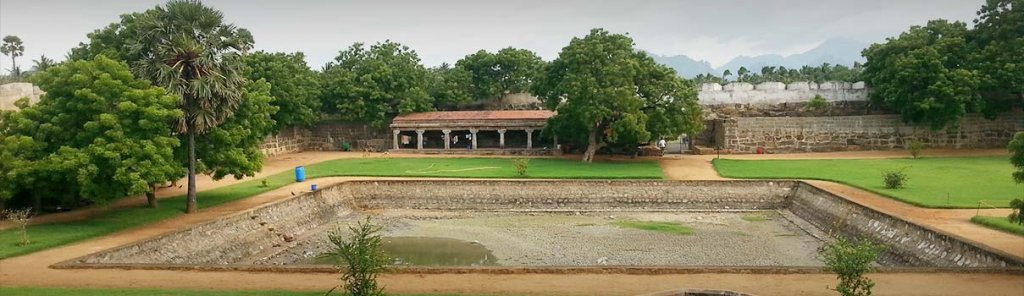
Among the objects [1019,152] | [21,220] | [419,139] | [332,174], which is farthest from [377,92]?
[1019,152]

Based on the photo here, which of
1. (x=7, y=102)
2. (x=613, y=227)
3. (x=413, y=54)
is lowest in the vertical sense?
(x=613, y=227)

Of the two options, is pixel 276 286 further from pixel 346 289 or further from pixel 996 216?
pixel 996 216

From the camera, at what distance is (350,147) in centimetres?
4778

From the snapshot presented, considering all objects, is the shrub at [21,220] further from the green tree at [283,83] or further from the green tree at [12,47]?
the green tree at [12,47]

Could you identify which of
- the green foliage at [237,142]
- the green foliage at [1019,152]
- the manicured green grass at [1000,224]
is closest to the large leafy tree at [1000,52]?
the manicured green grass at [1000,224]

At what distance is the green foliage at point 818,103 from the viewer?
1698 inches

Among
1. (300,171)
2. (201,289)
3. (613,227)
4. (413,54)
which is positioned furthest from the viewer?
(413,54)

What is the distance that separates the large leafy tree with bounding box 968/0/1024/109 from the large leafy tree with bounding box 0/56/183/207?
37897mm

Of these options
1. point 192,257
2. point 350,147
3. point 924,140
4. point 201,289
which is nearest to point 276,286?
point 201,289

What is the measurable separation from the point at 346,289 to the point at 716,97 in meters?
39.0

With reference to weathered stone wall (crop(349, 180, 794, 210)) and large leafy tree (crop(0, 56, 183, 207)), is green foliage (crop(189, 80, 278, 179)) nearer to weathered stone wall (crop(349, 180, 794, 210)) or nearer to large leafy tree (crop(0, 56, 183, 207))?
large leafy tree (crop(0, 56, 183, 207))

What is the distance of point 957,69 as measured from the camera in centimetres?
3825

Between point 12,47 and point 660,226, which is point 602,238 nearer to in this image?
point 660,226

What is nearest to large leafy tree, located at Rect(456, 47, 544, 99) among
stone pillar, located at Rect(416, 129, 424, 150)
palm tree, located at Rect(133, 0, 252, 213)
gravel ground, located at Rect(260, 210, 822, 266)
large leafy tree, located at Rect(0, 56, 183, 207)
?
stone pillar, located at Rect(416, 129, 424, 150)
